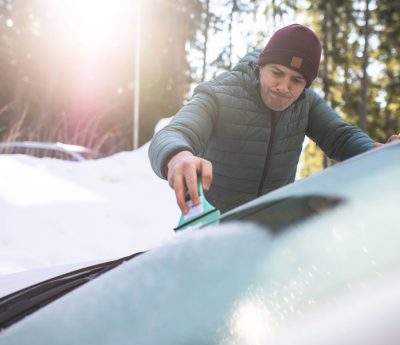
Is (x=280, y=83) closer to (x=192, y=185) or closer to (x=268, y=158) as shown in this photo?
(x=268, y=158)

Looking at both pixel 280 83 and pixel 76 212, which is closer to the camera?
pixel 280 83

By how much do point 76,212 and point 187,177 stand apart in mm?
4960

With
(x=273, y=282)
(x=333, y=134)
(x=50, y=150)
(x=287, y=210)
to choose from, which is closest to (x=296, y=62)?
(x=333, y=134)

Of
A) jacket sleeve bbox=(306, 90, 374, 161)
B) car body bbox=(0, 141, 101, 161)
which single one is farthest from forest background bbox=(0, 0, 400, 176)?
jacket sleeve bbox=(306, 90, 374, 161)

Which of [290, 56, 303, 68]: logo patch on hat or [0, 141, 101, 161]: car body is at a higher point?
[290, 56, 303, 68]: logo patch on hat

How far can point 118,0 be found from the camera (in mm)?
25672

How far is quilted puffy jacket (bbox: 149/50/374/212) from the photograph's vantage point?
2.55 metres

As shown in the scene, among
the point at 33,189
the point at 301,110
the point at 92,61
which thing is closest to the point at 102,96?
the point at 92,61

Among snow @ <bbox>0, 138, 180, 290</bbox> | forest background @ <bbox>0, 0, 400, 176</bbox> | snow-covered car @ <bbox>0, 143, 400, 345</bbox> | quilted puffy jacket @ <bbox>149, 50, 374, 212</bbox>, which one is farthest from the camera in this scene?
forest background @ <bbox>0, 0, 400, 176</bbox>

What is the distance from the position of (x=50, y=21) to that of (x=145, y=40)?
4.52m

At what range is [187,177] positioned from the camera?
144cm

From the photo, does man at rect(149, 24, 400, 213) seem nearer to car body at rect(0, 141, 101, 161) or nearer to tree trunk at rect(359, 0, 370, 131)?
car body at rect(0, 141, 101, 161)

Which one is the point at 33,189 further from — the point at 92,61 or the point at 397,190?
the point at 92,61

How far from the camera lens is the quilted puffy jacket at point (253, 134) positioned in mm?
2547
